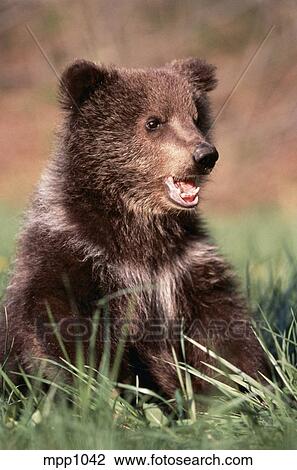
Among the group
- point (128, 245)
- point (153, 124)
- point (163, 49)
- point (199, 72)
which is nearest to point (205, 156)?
point (153, 124)

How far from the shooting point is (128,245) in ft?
17.6

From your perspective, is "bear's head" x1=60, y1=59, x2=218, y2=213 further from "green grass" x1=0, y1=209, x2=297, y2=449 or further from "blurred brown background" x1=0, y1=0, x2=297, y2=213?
"green grass" x1=0, y1=209, x2=297, y2=449

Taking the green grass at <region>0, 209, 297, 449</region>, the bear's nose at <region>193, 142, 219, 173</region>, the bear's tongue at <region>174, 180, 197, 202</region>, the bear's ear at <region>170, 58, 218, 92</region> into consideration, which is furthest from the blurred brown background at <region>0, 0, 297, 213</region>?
the green grass at <region>0, 209, 297, 449</region>

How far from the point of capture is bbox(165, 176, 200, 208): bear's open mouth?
17.7ft

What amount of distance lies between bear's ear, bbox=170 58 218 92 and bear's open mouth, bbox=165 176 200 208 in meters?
0.83

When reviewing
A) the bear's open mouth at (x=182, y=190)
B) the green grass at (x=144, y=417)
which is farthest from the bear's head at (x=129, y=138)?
the green grass at (x=144, y=417)

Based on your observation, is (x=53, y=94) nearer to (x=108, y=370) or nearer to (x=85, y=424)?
(x=108, y=370)

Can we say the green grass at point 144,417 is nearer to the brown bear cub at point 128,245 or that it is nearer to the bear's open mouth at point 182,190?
the brown bear cub at point 128,245

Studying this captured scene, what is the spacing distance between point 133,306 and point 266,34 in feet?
6.03

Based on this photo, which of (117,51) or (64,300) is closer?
(64,300)

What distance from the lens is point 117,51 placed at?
19.6 feet
